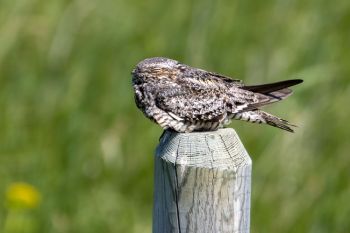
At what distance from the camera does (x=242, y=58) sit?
668cm

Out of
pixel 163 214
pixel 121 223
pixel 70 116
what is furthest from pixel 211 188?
pixel 70 116

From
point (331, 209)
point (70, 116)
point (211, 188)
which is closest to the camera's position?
point (211, 188)

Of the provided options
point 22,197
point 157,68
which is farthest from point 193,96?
point 22,197

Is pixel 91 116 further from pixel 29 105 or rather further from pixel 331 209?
pixel 331 209

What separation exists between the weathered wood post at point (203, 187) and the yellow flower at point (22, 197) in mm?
2181

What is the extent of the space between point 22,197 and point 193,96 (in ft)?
5.39

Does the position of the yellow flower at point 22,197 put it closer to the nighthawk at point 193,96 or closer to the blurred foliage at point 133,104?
the blurred foliage at point 133,104

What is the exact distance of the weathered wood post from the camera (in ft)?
9.78

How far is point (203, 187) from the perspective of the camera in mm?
2980

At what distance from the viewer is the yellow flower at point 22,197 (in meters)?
5.12

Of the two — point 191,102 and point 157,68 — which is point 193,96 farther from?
point 157,68

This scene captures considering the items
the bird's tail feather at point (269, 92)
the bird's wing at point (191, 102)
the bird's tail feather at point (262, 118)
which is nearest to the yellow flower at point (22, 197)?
the bird's wing at point (191, 102)

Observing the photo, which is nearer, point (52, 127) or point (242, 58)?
point (52, 127)

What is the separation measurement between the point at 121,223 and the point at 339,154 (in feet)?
5.17
